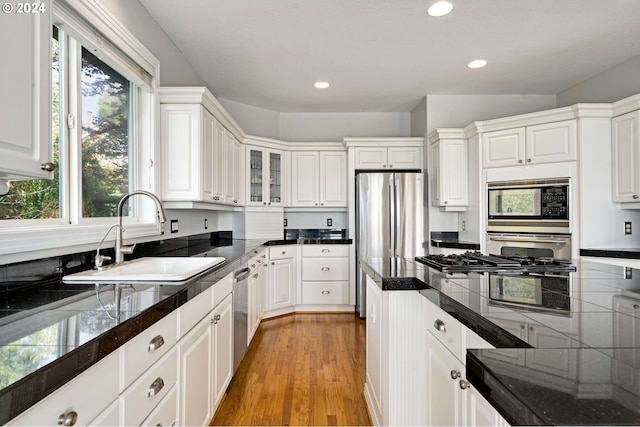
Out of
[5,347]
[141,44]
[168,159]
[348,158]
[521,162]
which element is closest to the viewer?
[5,347]

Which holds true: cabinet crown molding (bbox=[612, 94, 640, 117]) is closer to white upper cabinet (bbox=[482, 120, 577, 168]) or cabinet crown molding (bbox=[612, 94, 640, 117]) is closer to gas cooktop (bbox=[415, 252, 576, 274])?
white upper cabinet (bbox=[482, 120, 577, 168])

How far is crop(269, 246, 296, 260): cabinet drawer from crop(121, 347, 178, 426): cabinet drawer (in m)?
2.51

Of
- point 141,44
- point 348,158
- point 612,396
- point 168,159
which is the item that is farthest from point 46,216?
point 348,158

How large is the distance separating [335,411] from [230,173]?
7.88 ft

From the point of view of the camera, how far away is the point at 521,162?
337 cm

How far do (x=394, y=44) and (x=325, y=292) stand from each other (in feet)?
9.20

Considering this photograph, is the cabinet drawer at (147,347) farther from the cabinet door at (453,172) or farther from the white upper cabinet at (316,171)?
the cabinet door at (453,172)

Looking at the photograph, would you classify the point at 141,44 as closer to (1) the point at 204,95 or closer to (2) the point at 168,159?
(1) the point at 204,95

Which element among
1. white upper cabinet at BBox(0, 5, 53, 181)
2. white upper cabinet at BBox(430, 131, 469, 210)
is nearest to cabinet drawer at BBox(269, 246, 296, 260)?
white upper cabinet at BBox(430, 131, 469, 210)

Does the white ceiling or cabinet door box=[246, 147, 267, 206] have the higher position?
the white ceiling

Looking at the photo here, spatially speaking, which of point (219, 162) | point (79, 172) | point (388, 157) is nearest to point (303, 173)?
point (388, 157)

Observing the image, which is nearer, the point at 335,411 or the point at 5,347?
the point at 5,347

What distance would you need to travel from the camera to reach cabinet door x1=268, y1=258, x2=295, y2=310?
384 cm

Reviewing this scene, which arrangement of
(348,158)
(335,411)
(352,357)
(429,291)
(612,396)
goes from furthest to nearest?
1. (348,158)
2. (352,357)
3. (335,411)
4. (429,291)
5. (612,396)
